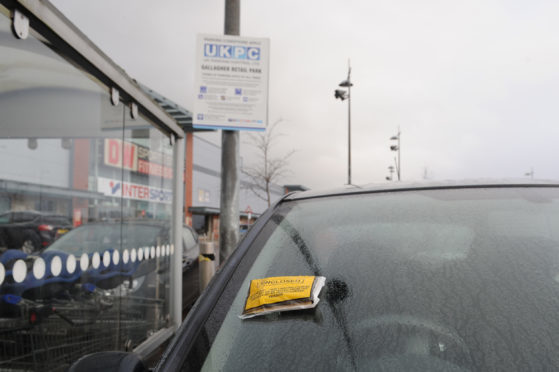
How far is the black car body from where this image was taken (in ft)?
3.44

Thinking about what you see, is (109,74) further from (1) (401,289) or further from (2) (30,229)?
(1) (401,289)

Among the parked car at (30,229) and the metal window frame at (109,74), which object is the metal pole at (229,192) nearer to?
the metal window frame at (109,74)

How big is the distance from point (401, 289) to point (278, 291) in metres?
0.33

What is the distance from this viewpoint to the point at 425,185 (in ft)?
5.90

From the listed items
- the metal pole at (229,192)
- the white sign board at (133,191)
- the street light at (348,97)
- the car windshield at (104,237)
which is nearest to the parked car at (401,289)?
the car windshield at (104,237)

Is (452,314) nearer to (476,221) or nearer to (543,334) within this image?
(543,334)

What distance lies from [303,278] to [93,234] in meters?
3.27

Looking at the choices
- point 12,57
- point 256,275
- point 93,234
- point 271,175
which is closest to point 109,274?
point 93,234

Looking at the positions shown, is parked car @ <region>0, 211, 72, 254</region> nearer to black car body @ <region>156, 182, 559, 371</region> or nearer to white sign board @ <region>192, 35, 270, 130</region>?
black car body @ <region>156, 182, 559, 371</region>

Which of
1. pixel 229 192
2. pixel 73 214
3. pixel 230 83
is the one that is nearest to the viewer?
pixel 73 214

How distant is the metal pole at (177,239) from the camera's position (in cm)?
495

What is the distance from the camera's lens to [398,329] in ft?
3.67

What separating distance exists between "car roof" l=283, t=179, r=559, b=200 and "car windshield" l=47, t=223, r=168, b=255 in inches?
99.2

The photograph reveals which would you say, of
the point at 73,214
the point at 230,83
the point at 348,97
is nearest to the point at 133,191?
the point at 73,214
